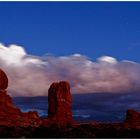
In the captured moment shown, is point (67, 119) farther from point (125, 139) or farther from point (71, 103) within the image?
point (125, 139)

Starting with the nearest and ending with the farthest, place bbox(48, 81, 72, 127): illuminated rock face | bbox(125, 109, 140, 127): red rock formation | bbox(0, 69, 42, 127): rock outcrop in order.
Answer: bbox(0, 69, 42, 127): rock outcrop → bbox(125, 109, 140, 127): red rock formation → bbox(48, 81, 72, 127): illuminated rock face

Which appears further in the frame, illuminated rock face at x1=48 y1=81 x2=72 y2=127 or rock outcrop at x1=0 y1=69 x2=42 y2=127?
illuminated rock face at x1=48 y1=81 x2=72 y2=127

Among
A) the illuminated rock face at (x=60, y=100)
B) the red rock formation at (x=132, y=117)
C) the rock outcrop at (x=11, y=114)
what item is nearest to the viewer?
the rock outcrop at (x=11, y=114)

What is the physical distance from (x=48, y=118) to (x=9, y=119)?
2087 centimetres

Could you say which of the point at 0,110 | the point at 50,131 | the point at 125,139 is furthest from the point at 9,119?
the point at 125,139

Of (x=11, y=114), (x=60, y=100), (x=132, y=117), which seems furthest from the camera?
(x=60, y=100)

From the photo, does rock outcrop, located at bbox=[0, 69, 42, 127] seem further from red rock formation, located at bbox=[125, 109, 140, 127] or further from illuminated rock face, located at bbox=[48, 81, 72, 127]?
red rock formation, located at bbox=[125, 109, 140, 127]

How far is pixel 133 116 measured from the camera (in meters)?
100

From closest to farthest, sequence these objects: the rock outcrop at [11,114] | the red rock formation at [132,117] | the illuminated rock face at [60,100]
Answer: the rock outcrop at [11,114]
the red rock formation at [132,117]
the illuminated rock face at [60,100]

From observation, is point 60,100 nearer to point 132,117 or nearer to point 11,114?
point 132,117

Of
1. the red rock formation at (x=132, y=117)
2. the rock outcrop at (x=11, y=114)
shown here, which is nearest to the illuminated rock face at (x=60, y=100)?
the rock outcrop at (x=11, y=114)

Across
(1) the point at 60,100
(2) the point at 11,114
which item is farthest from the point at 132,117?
(2) the point at 11,114

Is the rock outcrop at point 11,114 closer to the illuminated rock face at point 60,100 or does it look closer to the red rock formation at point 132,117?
the illuminated rock face at point 60,100

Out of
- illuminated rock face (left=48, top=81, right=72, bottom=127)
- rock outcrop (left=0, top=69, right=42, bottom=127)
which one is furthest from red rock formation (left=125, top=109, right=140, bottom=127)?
rock outcrop (left=0, top=69, right=42, bottom=127)
